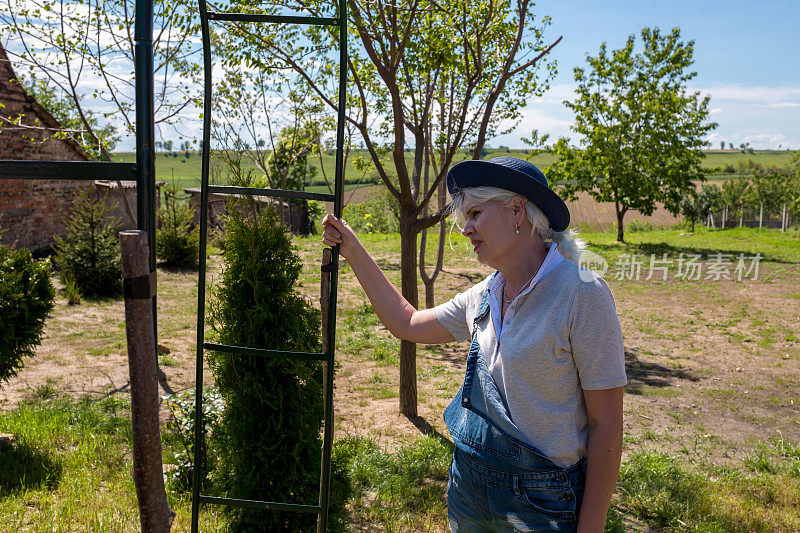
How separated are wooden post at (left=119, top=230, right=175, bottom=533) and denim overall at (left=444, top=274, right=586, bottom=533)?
0.87m

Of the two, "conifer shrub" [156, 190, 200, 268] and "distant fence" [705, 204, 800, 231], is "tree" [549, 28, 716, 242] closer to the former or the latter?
"conifer shrub" [156, 190, 200, 268]

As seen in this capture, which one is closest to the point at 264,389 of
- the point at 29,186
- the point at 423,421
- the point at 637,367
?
the point at 423,421

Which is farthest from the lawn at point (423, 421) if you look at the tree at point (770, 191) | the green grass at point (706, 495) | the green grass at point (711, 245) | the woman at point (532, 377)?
the tree at point (770, 191)

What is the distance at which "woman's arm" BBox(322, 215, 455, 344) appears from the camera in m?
2.19

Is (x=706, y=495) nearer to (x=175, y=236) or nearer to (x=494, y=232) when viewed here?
(x=494, y=232)

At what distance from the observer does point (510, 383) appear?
5.63 feet

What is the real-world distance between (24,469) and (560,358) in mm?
3853

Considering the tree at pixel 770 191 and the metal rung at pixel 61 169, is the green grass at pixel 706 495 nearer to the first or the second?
the metal rung at pixel 61 169

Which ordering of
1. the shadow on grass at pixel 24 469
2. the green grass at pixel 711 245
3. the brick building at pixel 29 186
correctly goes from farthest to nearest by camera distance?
the green grass at pixel 711 245, the brick building at pixel 29 186, the shadow on grass at pixel 24 469

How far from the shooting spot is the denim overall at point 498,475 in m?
1.66

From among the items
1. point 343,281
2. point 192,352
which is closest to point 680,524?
point 192,352

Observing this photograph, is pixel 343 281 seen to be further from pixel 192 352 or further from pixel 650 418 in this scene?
pixel 650 418

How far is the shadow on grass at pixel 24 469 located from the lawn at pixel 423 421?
0.04 feet

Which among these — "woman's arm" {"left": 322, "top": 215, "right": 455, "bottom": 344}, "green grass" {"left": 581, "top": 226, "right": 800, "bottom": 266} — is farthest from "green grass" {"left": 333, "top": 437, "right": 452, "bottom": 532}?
"green grass" {"left": 581, "top": 226, "right": 800, "bottom": 266}
